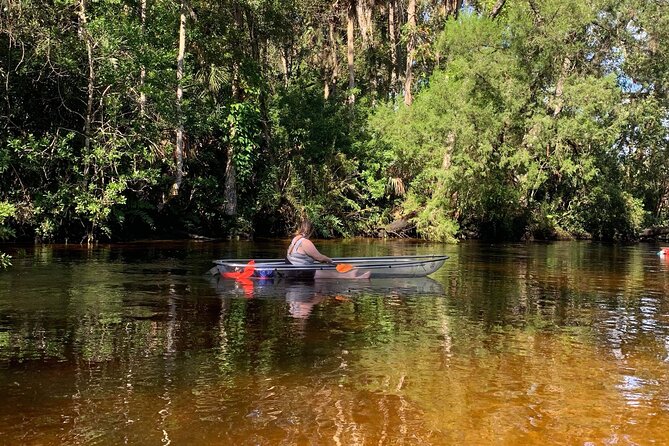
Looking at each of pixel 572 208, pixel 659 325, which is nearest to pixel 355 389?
pixel 659 325

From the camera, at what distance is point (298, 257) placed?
14391mm

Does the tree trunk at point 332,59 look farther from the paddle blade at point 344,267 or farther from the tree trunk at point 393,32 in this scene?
the paddle blade at point 344,267

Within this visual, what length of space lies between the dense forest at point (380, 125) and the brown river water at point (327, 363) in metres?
11.0

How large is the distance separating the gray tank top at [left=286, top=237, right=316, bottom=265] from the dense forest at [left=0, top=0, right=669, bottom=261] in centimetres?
1011

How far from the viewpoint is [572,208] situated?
1387 inches

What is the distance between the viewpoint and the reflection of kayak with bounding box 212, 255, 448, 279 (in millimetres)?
14070

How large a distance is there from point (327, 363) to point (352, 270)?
23.5ft

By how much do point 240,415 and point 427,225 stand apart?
25747mm

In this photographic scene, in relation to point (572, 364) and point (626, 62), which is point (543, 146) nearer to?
point (626, 62)

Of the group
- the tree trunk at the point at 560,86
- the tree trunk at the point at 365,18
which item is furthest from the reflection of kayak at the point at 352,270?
the tree trunk at the point at 365,18

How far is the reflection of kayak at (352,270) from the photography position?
14070mm

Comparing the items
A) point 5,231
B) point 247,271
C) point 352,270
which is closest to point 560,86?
point 352,270

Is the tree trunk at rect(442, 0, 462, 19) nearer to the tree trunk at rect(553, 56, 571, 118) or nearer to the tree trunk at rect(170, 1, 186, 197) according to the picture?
the tree trunk at rect(553, 56, 571, 118)

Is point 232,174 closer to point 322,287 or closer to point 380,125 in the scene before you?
point 380,125
